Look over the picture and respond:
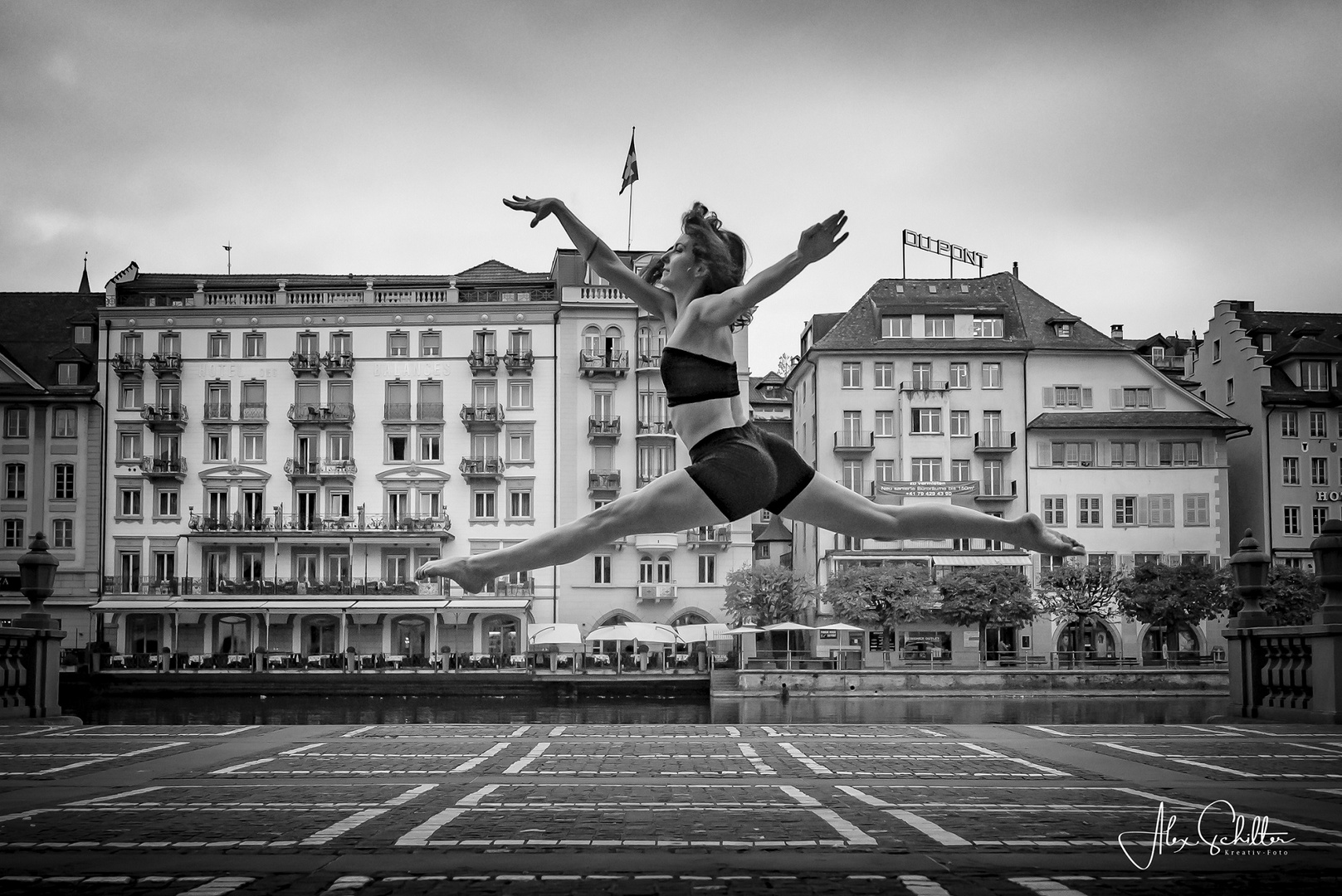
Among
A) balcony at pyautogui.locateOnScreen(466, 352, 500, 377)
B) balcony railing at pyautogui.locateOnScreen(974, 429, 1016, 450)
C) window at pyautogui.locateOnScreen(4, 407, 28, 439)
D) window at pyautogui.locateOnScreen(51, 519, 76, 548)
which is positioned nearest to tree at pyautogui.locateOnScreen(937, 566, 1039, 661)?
balcony railing at pyautogui.locateOnScreen(974, 429, 1016, 450)

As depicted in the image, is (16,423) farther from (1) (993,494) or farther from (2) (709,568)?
(1) (993,494)

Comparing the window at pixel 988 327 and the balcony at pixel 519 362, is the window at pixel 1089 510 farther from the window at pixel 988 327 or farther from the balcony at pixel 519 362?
the balcony at pixel 519 362

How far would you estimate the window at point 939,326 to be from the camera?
Result: 237ft

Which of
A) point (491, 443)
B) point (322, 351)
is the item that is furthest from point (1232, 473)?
point (322, 351)

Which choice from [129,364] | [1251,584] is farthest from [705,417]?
[129,364]

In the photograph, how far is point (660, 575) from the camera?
7069cm

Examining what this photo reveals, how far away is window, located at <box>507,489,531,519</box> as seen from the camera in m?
70.1

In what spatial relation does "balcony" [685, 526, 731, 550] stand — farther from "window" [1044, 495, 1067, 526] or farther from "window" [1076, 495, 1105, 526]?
"window" [1076, 495, 1105, 526]

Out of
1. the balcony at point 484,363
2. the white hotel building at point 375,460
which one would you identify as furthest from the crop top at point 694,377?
the balcony at point 484,363

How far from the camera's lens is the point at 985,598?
6353cm

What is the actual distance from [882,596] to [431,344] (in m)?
26.2

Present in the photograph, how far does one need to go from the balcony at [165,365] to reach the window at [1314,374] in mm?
58641

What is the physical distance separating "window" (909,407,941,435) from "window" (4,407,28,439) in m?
45.1

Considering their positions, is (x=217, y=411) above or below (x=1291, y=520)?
above
